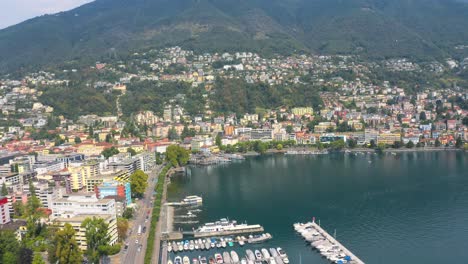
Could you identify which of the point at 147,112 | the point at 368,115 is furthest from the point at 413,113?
the point at 147,112

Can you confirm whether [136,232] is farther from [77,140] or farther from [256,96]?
[256,96]

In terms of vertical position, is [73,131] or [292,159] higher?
[73,131]

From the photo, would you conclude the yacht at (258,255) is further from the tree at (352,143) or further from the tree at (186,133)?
the tree at (186,133)

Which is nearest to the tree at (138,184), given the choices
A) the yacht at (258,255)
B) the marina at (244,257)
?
the marina at (244,257)

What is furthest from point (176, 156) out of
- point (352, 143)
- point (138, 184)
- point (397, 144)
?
point (397, 144)

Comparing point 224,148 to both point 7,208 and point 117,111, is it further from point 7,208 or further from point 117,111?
point 7,208

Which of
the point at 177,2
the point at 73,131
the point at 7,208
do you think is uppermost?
the point at 177,2

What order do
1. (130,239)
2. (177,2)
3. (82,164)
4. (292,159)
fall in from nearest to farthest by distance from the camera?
(130,239), (82,164), (292,159), (177,2)
